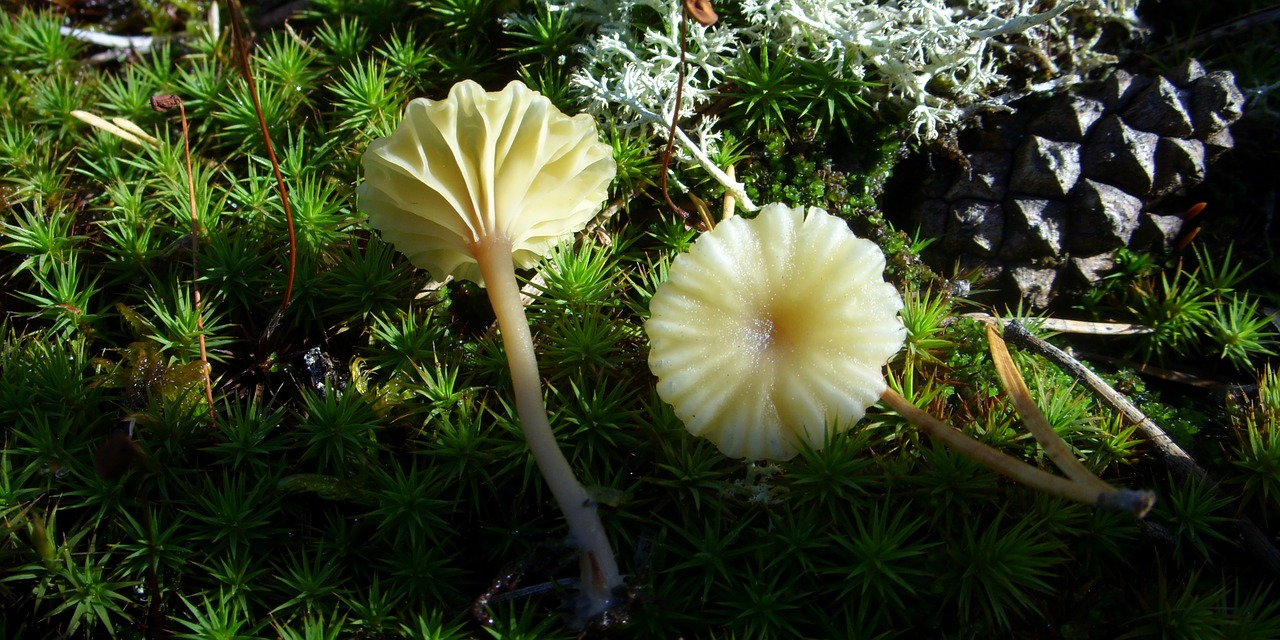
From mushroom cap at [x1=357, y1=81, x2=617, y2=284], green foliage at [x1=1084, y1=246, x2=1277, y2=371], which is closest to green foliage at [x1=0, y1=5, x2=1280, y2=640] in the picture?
green foliage at [x1=1084, y1=246, x2=1277, y2=371]

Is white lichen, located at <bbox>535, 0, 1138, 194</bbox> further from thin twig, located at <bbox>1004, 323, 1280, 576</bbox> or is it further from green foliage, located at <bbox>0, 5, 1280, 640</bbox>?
thin twig, located at <bbox>1004, 323, 1280, 576</bbox>

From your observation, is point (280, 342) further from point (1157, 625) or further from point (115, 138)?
point (1157, 625)

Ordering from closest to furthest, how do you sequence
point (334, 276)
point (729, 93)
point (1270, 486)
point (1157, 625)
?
point (1157, 625), point (1270, 486), point (334, 276), point (729, 93)

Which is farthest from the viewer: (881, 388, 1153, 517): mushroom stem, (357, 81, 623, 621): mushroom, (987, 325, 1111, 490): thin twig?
(357, 81, 623, 621): mushroom

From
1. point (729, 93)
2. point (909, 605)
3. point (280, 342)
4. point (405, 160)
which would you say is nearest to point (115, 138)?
point (280, 342)

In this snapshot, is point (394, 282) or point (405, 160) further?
point (394, 282)

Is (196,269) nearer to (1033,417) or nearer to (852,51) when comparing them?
(852,51)

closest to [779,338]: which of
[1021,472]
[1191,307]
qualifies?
[1021,472]

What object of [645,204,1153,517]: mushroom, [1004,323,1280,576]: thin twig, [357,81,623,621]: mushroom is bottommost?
[1004,323,1280,576]: thin twig
